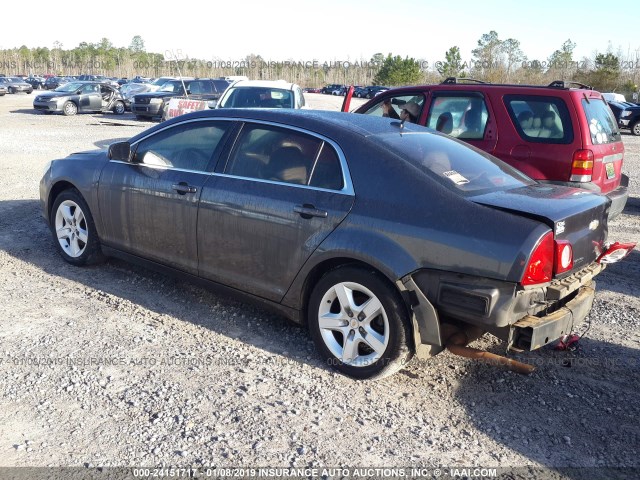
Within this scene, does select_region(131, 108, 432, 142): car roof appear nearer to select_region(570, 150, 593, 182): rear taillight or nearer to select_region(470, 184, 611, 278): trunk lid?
select_region(470, 184, 611, 278): trunk lid

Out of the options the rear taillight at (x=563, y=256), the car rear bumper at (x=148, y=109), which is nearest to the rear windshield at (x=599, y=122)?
the rear taillight at (x=563, y=256)

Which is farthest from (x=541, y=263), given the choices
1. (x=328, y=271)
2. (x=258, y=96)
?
(x=258, y=96)

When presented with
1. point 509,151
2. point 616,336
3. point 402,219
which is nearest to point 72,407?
point 402,219

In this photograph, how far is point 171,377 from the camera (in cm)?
386

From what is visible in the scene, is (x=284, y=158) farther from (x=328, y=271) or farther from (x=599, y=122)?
(x=599, y=122)

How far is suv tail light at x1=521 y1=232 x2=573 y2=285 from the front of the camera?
11.2ft

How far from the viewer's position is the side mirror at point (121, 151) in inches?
209

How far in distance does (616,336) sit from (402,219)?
7.17ft

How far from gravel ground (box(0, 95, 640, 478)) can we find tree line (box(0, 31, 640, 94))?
53.4 metres

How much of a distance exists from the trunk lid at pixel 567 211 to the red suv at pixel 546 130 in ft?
8.14

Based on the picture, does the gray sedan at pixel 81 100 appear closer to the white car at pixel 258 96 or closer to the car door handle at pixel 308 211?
the white car at pixel 258 96

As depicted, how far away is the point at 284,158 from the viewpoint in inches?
173

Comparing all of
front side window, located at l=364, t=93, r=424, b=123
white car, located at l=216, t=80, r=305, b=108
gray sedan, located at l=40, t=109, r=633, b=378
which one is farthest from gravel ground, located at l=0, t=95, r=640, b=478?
white car, located at l=216, t=80, r=305, b=108

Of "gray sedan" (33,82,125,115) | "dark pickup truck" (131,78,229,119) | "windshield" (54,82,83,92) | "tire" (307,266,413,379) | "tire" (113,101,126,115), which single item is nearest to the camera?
"tire" (307,266,413,379)
